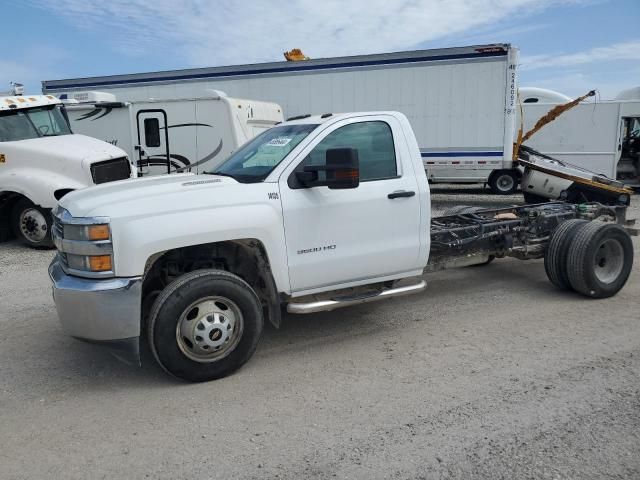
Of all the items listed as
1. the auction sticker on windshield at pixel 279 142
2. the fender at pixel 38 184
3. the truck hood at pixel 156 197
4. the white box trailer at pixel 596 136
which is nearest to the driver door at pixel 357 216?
the auction sticker on windshield at pixel 279 142

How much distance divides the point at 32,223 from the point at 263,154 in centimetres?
648

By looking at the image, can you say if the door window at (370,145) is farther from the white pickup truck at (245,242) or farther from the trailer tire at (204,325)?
the trailer tire at (204,325)

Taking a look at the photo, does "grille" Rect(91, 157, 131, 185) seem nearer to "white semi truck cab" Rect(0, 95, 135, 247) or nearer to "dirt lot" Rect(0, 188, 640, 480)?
"white semi truck cab" Rect(0, 95, 135, 247)

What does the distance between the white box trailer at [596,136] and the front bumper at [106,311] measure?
15790mm

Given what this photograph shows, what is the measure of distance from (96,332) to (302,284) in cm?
159

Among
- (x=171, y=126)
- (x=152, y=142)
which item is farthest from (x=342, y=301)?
(x=152, y=142)

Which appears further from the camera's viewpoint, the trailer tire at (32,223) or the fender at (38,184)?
the trailer tire at (32,223)

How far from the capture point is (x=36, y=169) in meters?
9.47

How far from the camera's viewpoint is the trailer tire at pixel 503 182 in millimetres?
14984

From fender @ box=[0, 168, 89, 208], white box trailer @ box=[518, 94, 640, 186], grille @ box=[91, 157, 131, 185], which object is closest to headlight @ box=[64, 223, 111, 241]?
fender @ box=[0, 168, 89, 208]

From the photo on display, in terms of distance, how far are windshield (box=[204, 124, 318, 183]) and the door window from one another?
26 centimetres

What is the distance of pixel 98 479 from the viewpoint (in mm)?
3033

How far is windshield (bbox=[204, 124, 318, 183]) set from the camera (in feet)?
15.1

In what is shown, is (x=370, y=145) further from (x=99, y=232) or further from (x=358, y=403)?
(x=99, y=232)
